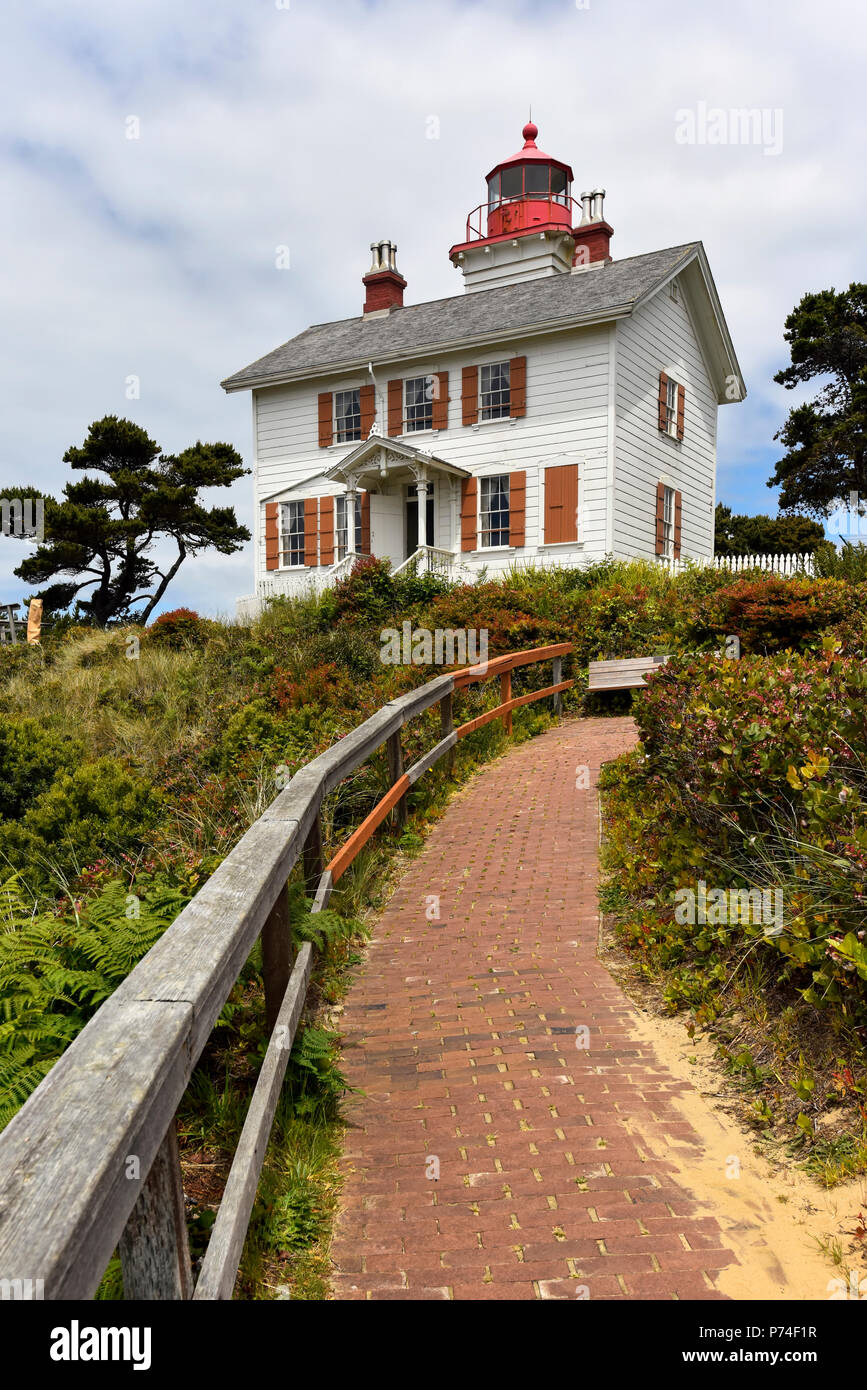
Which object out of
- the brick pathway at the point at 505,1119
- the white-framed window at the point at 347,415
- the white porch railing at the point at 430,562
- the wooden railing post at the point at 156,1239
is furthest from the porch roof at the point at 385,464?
the wooden railing post at the point at 156,1239

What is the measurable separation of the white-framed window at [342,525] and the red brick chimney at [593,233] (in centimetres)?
866

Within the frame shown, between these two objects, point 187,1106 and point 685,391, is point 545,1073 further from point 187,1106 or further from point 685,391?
point 685,391

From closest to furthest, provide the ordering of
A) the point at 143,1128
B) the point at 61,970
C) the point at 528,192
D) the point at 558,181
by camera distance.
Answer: the point at 143,1128 → the point at 61,970 → the point at 528,192 → the point at 558,181

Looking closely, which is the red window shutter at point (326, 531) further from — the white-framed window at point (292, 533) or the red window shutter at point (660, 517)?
the red window shutter at point (660, 517)

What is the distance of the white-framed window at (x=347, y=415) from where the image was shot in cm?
2373

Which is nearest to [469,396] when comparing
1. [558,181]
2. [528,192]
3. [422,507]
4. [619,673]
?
[422,507]

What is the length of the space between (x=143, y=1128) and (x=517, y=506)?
→ 791 inches

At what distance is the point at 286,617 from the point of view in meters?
18.6

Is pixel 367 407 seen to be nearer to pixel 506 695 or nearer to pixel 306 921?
pixel 506 695

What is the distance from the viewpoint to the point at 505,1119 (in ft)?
12.3

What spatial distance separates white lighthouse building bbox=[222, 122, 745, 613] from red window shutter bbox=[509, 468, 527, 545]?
32 mm

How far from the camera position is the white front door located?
75.6 ft

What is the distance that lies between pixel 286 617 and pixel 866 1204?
1640cm

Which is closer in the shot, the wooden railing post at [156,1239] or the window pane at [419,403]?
the wooden railing post at [156,1239]
